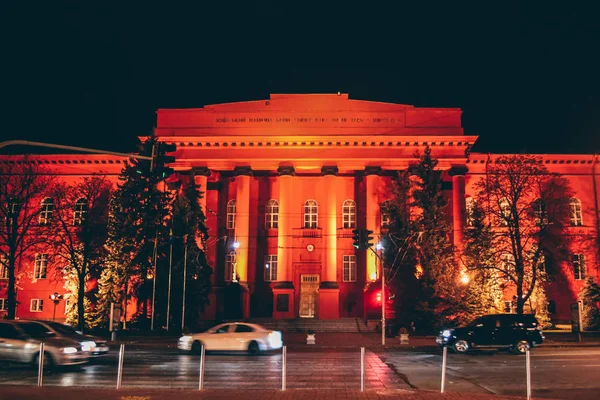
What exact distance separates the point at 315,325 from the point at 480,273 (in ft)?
41.4

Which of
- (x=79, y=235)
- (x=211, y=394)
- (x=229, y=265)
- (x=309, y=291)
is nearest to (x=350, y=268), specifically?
(x=309, y=291)

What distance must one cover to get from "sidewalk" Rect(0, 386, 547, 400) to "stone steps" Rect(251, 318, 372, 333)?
29976 millimetres

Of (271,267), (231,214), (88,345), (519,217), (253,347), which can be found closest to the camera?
(88,345)

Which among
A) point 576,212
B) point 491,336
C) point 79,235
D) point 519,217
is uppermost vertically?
point 576,212

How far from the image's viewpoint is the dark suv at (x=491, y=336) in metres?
26.7

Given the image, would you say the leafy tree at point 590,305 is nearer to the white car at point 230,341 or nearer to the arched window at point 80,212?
the white car at point 230,341

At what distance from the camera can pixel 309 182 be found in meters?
51.8

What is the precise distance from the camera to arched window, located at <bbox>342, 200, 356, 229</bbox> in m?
50.7

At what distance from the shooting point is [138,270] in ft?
131

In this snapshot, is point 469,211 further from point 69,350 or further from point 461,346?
point 69,350

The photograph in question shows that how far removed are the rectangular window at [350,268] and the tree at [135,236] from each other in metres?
16.6

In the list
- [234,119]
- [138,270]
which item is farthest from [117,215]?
[234,119]

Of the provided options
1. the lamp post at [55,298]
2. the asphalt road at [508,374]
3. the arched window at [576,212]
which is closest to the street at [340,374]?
the asphalt road at [508,374]

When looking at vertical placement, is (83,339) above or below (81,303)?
below
